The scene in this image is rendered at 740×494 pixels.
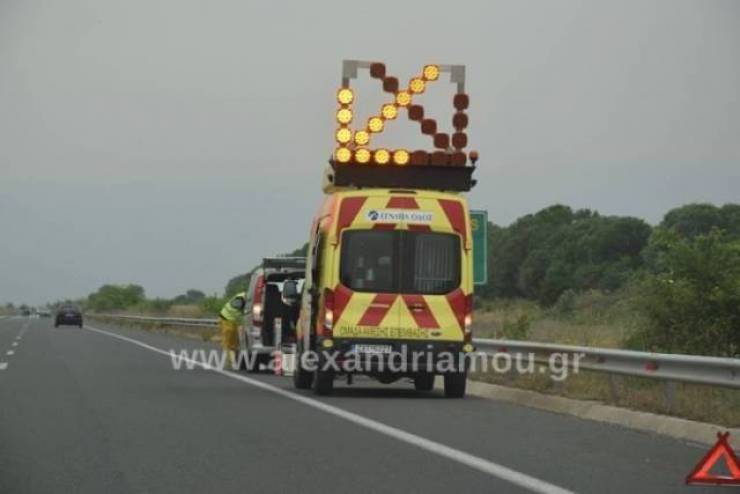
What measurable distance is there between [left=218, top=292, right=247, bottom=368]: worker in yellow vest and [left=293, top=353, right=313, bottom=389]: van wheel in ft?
23.7

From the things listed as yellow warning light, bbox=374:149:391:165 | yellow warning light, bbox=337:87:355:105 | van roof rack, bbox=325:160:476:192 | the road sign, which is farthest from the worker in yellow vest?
yellow warning light, bbox=374:149:391:165

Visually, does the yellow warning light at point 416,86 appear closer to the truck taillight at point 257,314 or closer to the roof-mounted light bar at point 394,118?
the roof-mounted light bar at point 394,118

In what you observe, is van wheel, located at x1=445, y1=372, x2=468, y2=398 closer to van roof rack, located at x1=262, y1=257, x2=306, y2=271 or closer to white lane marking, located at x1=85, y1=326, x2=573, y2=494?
white lane marking, located at x1=85, y1=326, x2=573, y2=494

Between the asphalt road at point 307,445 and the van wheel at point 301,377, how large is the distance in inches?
15.7

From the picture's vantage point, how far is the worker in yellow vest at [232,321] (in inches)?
1033

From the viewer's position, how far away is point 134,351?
113 ft

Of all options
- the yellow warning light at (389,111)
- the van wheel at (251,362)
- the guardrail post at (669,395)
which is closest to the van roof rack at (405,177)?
the yellow warning light at (389,111)

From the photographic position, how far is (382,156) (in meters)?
17.3

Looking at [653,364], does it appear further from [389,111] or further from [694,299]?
[694,299]

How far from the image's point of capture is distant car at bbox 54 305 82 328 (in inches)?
2859

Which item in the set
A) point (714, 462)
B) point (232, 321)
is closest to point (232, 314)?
point (232, 321)

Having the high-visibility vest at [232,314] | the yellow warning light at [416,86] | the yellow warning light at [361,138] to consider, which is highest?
the yellow warning light at [416,86]

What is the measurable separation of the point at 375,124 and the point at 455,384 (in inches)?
145

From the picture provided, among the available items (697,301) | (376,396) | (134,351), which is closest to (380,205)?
(376,396)
